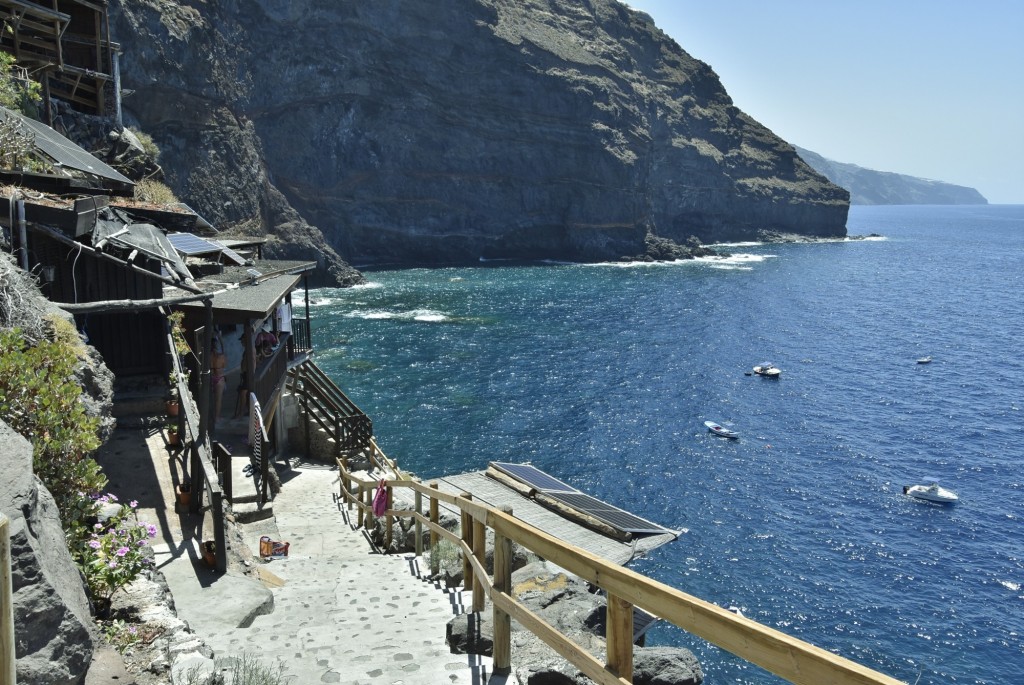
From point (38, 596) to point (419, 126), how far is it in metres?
119

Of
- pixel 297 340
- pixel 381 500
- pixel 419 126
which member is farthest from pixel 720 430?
pixel 419 126

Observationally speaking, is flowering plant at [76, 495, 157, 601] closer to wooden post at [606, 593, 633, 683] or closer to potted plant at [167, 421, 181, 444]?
wooden post at [606, 593, 633, 683]

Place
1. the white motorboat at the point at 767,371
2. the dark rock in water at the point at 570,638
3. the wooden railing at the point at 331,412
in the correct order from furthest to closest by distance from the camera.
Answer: the white motorboat at the point at 767,371 → the wooden railing at the point at 331,412 → the dark rock in water at the point at 570,638

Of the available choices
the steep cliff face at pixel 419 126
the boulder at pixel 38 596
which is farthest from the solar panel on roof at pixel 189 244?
the steep cliff face at pixel 419 126

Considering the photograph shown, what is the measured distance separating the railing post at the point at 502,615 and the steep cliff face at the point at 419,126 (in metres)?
89.2

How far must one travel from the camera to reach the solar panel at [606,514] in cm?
1927

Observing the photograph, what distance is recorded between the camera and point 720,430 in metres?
43.4

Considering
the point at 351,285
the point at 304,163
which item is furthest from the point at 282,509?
the point at 304,163

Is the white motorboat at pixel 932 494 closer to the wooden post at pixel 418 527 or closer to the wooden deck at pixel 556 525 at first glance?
the wooden deck at pixel 556 525

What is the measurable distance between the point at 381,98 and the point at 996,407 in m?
91.0

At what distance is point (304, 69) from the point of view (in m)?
106

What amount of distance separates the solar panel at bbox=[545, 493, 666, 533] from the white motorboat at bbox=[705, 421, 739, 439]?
77.9ft

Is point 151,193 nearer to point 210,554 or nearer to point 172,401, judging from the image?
point 172,401

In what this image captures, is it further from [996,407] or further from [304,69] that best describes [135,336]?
[304,69]
